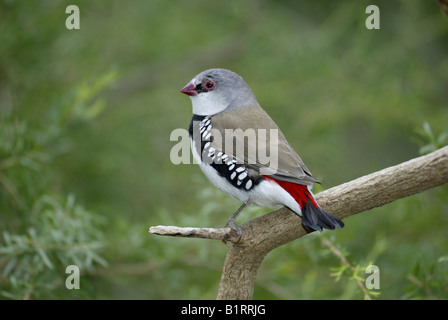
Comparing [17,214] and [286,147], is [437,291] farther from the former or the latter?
[17,214]

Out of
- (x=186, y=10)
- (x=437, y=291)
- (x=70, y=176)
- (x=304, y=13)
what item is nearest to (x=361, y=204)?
(x=437, y=291)

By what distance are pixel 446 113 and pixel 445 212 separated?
1247 mm

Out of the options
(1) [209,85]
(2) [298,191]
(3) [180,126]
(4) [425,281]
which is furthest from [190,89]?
(3) [180,126]

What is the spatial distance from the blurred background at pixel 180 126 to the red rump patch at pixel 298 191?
44 centimetres

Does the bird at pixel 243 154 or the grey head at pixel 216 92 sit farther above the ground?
the grey head at pixel 216 92

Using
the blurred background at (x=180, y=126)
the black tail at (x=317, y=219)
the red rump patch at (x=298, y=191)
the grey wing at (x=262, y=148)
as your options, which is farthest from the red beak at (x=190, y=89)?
the black tail at (x=317, y=219)

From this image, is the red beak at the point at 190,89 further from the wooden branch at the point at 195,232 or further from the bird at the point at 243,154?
the wooden branch at the point at 195,232

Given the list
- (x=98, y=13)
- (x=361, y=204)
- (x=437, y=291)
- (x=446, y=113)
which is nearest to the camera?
(x=361, y=204)

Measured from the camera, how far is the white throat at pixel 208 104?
315 cm

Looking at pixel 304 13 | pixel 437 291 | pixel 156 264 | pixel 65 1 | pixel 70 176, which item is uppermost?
pixel 304 13

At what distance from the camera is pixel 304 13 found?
6367 mm

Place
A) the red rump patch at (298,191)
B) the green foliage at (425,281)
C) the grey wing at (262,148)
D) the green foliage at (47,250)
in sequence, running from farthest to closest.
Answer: the green foliage at (47,250), the green foliage at (425,281), the grey wing at (262,148), the red rump patch at (298,191)

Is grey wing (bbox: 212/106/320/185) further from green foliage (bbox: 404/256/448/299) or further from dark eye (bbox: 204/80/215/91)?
green foliage (bbox: 404/256/448/299)

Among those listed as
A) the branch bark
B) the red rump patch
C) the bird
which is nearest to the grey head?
the bird
